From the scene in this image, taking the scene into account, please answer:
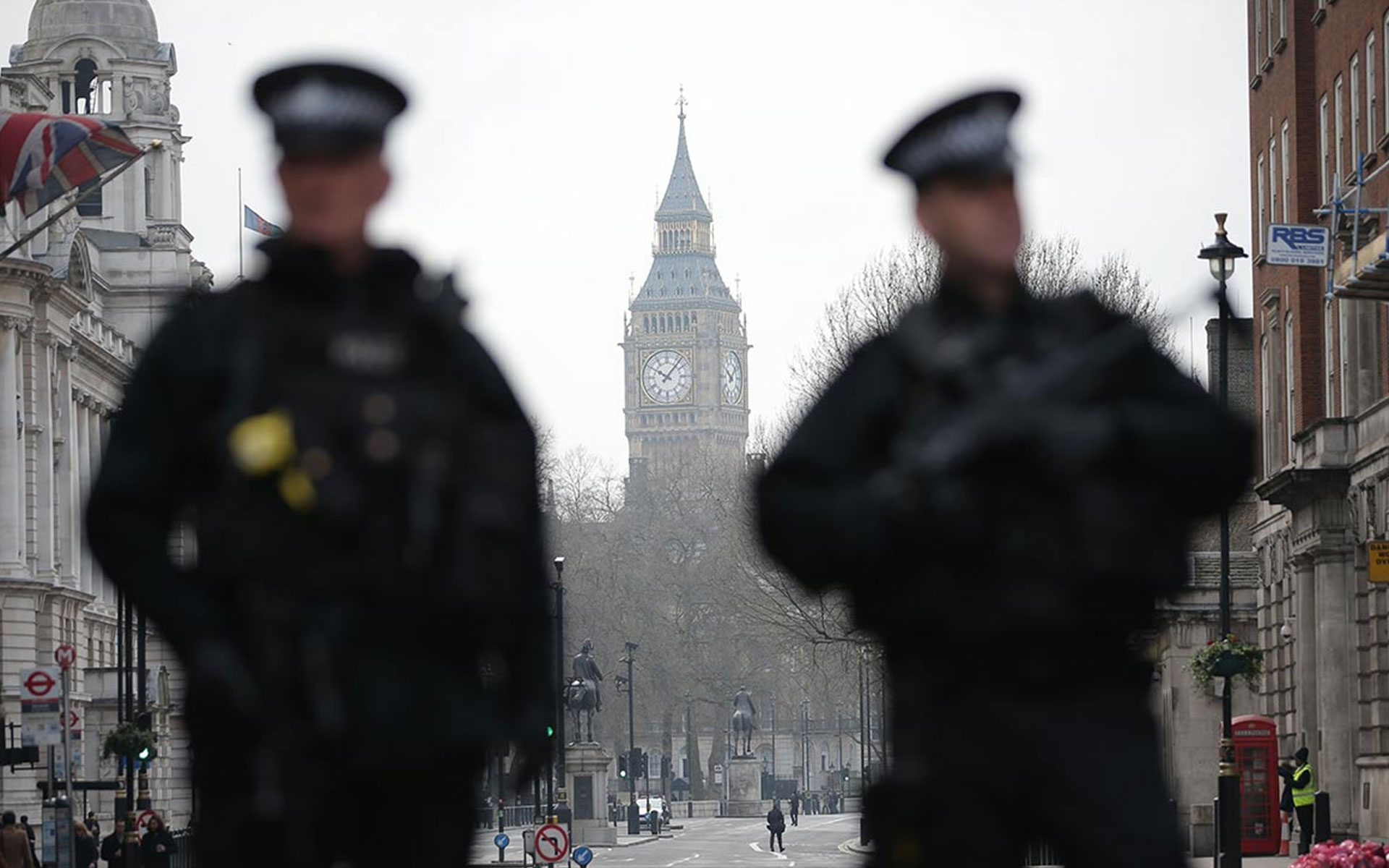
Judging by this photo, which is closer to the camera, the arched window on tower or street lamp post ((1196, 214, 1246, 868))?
street lamp post ((1196, 214, 1246, 868))

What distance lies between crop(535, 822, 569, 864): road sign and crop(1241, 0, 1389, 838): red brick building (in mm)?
10722

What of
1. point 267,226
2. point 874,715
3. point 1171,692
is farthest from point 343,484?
point 874,715

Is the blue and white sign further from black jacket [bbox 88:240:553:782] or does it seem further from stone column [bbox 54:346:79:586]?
stone column [bbox 54:346:79:586]

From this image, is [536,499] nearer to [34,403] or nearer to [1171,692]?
[1171,692]

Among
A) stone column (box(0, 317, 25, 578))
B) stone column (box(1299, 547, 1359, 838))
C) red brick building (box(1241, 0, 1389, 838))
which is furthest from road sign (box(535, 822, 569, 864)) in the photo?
stone column (box(0, 317, 25, 578))

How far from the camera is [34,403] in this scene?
86.2 m

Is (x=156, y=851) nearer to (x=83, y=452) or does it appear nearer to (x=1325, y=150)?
(x=1325, y=150)

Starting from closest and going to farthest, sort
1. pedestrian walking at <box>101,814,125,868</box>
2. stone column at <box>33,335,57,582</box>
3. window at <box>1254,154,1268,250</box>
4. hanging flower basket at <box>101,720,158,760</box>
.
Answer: pedestrian walking at <box>101,814,125,868</box> → hanging flower basket at <box>101,720,158,760</box> → window at <box>1254,154,1268,250</box> → stone column at <box>33,335,57,582</box>

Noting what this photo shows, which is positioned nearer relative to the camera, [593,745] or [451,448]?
[451,448]

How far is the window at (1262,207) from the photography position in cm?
5541

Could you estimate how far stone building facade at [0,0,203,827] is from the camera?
82688mm

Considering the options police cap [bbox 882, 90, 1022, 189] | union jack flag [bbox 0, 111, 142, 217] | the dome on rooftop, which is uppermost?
the dome on rooftop

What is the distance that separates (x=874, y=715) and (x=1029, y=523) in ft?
451

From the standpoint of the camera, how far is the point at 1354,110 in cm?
4628
